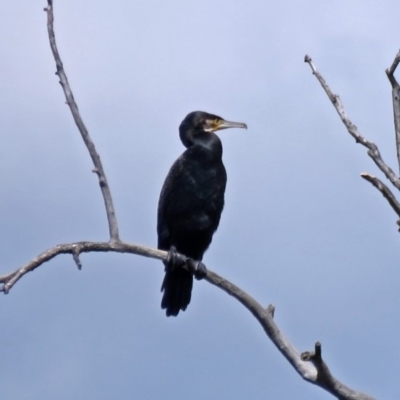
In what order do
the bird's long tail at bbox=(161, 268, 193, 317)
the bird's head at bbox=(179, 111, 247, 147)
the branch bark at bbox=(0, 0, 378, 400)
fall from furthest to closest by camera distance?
the bird's head at bbox=(179, 111, 247, 147), the bird's long tail at bbox=(161, 268, 193, 317), the branch bark at bbox=(0, 0, 378, 400)

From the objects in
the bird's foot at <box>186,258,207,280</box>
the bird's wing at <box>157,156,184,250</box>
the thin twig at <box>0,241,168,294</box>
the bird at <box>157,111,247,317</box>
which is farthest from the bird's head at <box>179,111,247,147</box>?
the thin twig at <box>0,241,168,294</box>

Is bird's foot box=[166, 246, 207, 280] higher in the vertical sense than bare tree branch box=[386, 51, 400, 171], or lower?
higher

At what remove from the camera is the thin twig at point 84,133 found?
411cm

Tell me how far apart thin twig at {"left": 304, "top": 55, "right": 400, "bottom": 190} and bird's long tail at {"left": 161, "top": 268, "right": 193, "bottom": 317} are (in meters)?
2.84

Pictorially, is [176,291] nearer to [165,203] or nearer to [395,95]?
[165,203]

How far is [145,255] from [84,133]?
64 centimetres

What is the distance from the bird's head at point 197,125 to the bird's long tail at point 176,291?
114 centimetres

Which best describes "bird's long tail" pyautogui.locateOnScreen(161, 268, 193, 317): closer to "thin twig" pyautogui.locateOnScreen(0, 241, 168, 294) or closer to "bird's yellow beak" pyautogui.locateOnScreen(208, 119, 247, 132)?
"bird's yellow beak" pyautogui.locateOnScreen(208, 119, 247, 132)

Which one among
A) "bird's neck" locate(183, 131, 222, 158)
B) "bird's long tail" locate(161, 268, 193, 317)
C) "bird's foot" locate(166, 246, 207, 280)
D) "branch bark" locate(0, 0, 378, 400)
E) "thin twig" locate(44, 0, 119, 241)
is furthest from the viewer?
"bird's neck" locate(183, 131, 222, 158)

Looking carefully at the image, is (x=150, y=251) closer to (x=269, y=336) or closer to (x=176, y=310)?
(x=269, y=336)


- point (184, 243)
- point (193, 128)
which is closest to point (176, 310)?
point (184, 243)

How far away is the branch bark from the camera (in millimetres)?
3854

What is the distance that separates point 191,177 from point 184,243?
48 cm

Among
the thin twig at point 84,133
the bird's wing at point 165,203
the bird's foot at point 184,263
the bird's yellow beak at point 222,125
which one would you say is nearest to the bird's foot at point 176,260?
the bird's foot at point 184,263
